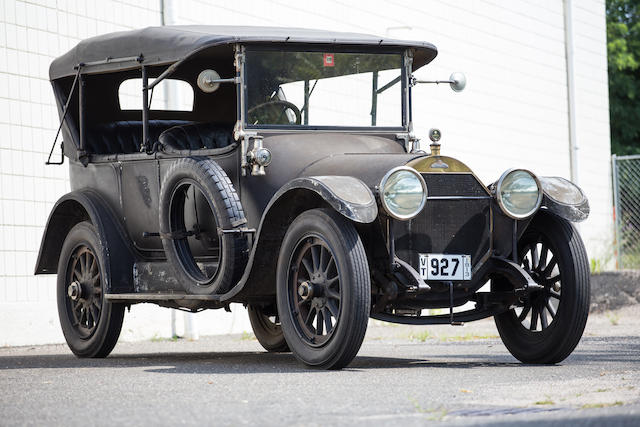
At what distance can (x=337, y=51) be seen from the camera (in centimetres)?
795

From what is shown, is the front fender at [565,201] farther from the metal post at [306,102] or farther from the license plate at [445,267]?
the metal post at [306,102]

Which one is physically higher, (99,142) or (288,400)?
(99,142)

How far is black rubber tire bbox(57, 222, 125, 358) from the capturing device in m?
8.36

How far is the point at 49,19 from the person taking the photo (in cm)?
1056

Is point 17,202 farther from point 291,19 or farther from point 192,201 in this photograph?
point 291,19

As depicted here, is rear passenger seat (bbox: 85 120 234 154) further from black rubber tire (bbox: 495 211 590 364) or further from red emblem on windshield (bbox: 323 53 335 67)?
black rubber tire (bbox: 495 211 590 364)

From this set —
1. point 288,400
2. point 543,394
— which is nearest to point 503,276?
point 543,394

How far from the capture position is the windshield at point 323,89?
770 centimetres

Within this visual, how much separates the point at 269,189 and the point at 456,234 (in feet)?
4.28

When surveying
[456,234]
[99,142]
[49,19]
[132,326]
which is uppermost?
[49,19]

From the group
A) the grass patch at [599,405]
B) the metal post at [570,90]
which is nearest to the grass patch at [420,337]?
the grass patch at [599,405]

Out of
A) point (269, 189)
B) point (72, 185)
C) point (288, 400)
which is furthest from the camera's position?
point (72, 185)

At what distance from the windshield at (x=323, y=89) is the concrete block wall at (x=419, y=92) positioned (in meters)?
3.47

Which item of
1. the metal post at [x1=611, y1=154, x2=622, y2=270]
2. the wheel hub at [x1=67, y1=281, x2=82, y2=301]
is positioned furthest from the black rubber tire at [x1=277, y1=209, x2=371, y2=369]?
the metal post at [x1=611, y1=154, x2=622, y2=270]
